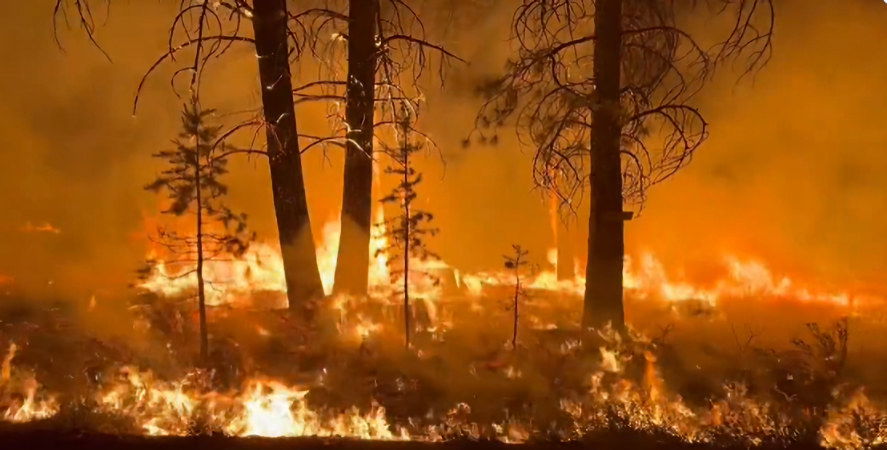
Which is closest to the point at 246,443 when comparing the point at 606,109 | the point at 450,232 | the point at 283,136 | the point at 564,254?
the point at 283,136

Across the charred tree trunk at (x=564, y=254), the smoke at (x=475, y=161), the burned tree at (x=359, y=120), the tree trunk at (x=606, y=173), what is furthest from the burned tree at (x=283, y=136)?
the charred tree trunk at (x=564, y=254)

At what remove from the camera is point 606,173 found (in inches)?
337

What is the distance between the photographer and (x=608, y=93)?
8500 millimetres

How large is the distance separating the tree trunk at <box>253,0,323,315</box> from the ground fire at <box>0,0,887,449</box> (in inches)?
1.2

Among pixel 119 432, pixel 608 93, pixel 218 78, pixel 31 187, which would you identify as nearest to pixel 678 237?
pixel 608 93

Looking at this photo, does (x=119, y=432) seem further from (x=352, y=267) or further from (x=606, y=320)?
(x=606, y=320)

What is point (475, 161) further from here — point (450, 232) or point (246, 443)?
point (246, 443)

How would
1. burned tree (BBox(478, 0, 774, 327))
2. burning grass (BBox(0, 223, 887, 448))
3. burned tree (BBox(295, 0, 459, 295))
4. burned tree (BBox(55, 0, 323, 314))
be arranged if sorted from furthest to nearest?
burned tree (BBox(295, 0, 459, 295)), burned tree (BBox(55, 0, 323, 314)), burned tree (BBox(478, 0, 774, 327)), burning grass (BBox(0, 223, 887, 448))

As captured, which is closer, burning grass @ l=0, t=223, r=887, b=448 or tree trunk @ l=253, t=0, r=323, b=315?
burning grass @ l=0, t=223, r=887, b=448

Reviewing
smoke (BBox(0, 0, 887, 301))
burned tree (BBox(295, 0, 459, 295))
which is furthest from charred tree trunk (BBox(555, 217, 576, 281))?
burned tree (BBox(295, 0, 459, 295))

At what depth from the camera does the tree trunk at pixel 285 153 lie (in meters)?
9.05

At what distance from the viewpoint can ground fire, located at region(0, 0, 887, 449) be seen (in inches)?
276

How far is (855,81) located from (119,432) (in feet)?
35.4

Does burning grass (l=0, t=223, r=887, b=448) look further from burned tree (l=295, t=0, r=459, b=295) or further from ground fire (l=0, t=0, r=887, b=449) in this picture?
burned tree (l=295, t=0, r=459, b=295)
